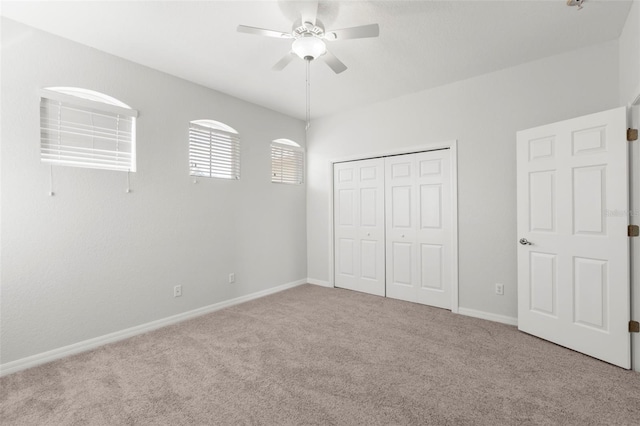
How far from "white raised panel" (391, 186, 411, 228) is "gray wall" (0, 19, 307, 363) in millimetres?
1919

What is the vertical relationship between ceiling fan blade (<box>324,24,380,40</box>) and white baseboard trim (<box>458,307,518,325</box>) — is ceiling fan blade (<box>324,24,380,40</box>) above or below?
above

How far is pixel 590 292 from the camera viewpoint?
2504mm

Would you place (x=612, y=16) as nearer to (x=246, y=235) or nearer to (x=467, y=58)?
(x=467, y=58)

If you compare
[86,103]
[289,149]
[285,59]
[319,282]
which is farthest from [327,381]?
[289,149]

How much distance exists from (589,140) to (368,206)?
2.58 m

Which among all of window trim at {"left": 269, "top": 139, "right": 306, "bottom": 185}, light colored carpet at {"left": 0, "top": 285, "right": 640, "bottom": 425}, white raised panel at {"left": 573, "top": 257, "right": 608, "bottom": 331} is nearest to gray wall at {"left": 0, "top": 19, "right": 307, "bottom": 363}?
window trim at {"left": 269, "top": 139, "right": 306, "bottom": 185}

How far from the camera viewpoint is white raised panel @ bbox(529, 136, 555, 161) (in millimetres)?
2764

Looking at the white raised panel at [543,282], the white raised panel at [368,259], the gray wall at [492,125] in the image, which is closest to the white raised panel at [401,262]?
the white raised panel at [368,259]

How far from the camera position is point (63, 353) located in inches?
101

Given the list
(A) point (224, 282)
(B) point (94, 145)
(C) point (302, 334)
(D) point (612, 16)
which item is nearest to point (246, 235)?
(A) point (224, 282)

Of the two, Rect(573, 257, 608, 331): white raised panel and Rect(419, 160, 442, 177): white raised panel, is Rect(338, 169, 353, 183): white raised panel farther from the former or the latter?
Rect(573, 257, 608, 331): white raised panel

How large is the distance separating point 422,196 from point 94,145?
12.4 ft

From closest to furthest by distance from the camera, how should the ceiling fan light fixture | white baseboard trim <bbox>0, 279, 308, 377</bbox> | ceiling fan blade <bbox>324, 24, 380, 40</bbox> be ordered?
ceiling fan blade <bbox>324, 24, 380, 40</bbox> < the ceiling fan light fixture < white baseboard trim <bbox>0, 279, 308, 377</bbox>

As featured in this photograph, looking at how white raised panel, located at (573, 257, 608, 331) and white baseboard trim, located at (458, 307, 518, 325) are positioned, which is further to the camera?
white baseboard trim, located at (458, 307, 518, 325)
